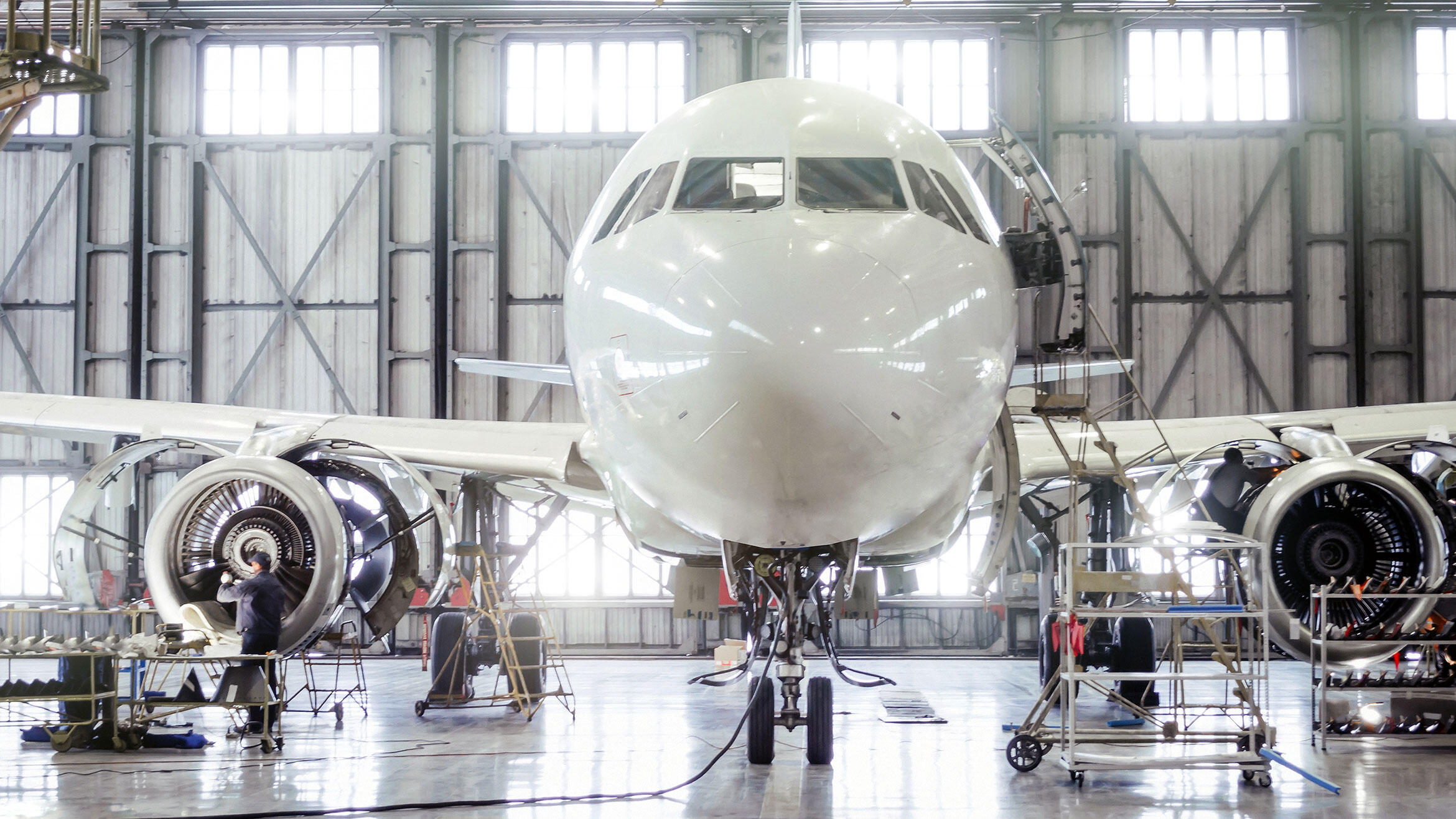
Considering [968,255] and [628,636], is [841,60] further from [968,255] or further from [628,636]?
[968,255]

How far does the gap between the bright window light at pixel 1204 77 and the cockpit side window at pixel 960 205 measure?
15.9m

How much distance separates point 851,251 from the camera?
17.5 ft

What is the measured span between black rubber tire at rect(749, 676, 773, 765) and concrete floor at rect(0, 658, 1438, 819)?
0.39 ft

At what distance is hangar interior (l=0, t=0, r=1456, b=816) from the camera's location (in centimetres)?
2067

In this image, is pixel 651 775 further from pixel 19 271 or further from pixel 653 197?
pixel 19 271

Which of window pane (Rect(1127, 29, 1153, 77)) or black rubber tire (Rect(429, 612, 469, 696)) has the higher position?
window pane (Rect(1127, 29, 1153, 77))

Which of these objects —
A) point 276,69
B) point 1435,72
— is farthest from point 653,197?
point 1435,72

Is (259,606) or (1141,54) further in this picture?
(1141,54)

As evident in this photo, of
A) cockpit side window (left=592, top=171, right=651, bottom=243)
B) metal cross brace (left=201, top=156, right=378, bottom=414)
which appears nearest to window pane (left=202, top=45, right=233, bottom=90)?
metal cross brace (left=201, top=156, right=378, bottom=414)

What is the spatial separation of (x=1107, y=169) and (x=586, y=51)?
909 cm

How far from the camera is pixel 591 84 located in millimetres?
21422

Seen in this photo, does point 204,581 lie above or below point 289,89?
below

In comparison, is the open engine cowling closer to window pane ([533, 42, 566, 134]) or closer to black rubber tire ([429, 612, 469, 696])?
black rubber tire ([429, 612, 469, 696])

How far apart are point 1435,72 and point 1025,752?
61.4 feet
